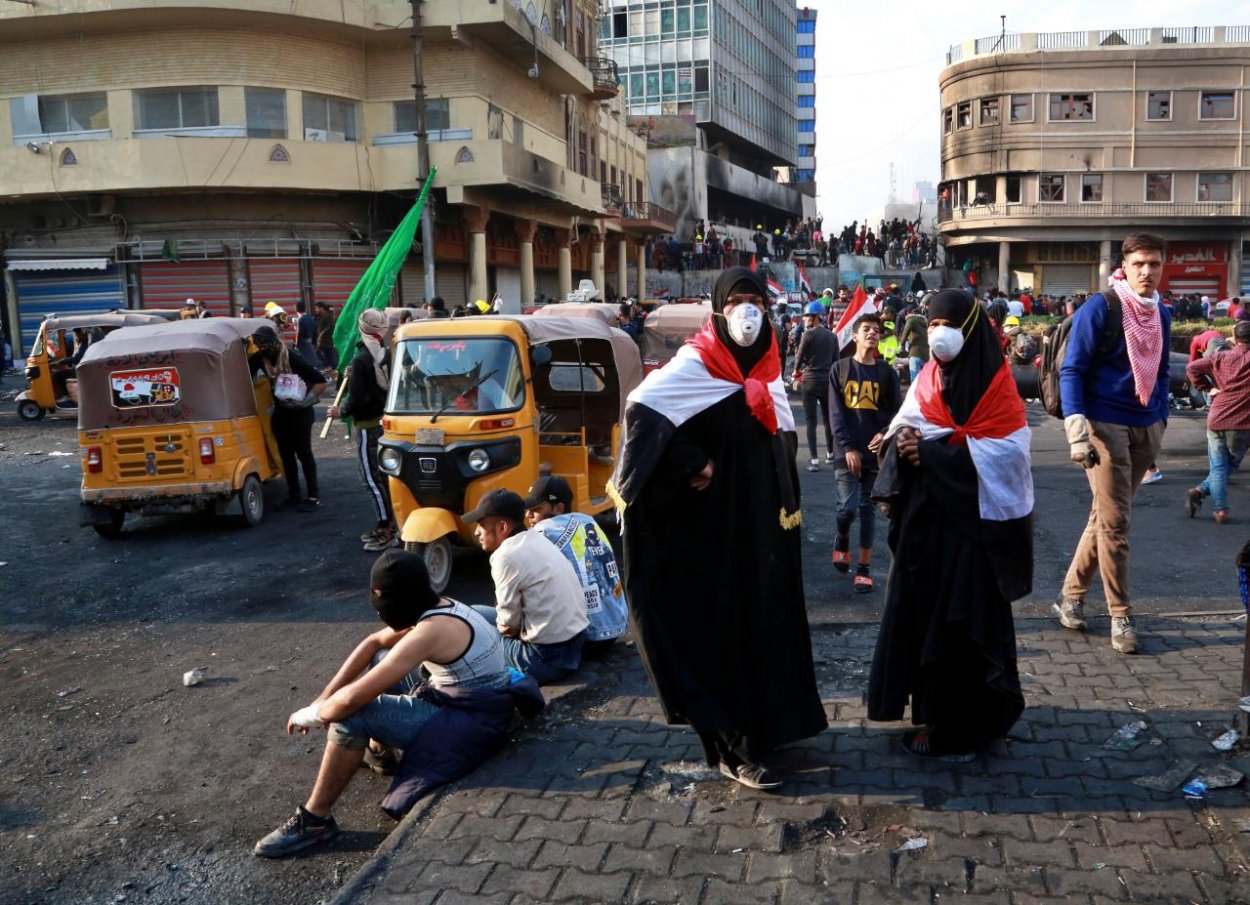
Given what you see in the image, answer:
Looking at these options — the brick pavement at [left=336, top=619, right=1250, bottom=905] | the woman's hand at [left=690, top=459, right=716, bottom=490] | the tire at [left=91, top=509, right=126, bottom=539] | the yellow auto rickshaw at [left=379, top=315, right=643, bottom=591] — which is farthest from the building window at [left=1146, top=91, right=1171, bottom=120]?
the woman's hand at [left=690, top=459, right=716, bottom=490]

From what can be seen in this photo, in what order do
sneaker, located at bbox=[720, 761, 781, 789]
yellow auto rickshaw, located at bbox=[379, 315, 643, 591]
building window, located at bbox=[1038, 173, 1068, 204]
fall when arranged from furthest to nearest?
Answer: building window, located at bbox=[1038, 173, 1068, 204], yellow auto rickshaw, located at bbox=[379, 315, 643, 591], sneaker, located at bbox=[720, 761, 781, 789]

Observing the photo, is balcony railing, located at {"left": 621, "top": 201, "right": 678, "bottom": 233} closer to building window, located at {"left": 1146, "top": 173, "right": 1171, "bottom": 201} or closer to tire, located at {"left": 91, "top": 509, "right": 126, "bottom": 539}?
building window, located at {"left": 1146, "top": 173, "right": 1171, "bottom": 201}

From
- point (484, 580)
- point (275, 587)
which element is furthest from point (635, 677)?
point (275, 587)

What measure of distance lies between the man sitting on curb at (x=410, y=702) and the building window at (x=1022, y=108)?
5709 centimetres

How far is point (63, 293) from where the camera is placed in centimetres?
2994

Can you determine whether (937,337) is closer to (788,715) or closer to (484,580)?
(788,715)

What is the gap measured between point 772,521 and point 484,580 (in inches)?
169

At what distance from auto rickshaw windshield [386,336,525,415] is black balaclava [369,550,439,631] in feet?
12.3

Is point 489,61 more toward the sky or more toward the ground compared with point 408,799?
more toward the sky

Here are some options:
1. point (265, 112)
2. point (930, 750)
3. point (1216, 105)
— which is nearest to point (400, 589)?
point (930, 750)

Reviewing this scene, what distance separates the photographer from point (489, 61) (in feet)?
107

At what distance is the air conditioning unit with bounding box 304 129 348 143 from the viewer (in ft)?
96.3

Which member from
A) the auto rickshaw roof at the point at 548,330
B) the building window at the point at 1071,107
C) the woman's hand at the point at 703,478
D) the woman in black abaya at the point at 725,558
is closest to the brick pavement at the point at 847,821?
the woman in black abaya at the point at 725,558

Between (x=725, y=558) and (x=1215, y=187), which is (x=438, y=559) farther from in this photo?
(x=1215, y=187)
